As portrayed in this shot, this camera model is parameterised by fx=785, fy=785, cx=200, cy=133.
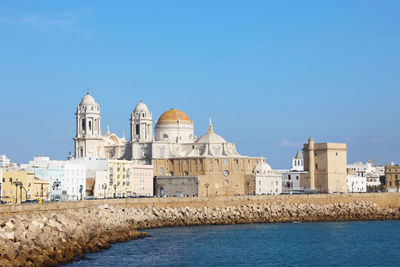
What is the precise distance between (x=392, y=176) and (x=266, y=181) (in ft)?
101

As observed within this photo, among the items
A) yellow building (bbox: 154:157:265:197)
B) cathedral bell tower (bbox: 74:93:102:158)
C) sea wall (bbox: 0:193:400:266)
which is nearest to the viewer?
sea wall (bbox: 0:193:400:266)

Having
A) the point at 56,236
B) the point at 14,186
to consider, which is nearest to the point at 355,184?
the point at 14,186

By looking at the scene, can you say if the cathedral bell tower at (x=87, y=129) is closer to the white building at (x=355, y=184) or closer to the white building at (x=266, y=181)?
the white building at (x=266, y=181)

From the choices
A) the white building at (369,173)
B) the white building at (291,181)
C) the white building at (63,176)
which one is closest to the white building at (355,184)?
the white building at (291,181)

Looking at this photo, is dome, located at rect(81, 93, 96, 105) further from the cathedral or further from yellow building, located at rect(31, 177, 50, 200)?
yellow building, located at rect(31, 177, 50, 200)

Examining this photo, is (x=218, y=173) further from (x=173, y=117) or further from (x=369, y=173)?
(x=369, y=173)

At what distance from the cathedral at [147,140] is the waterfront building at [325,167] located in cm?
847

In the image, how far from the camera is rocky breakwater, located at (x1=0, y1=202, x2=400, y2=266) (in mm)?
33281

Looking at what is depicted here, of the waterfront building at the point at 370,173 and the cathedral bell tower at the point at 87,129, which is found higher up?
the cathedral bell tower at the point at 87,129

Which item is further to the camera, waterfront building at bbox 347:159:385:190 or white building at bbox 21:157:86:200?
waterfront building at bbox 347:159:385:190

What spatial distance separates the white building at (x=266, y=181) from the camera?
83.1 metres

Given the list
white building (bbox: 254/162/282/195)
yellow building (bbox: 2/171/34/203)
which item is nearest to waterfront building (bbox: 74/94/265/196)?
white building (bbox: 254/162/282/195)

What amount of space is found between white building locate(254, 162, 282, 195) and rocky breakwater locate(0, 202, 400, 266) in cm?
1396

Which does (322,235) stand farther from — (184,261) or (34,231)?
(34,231)
